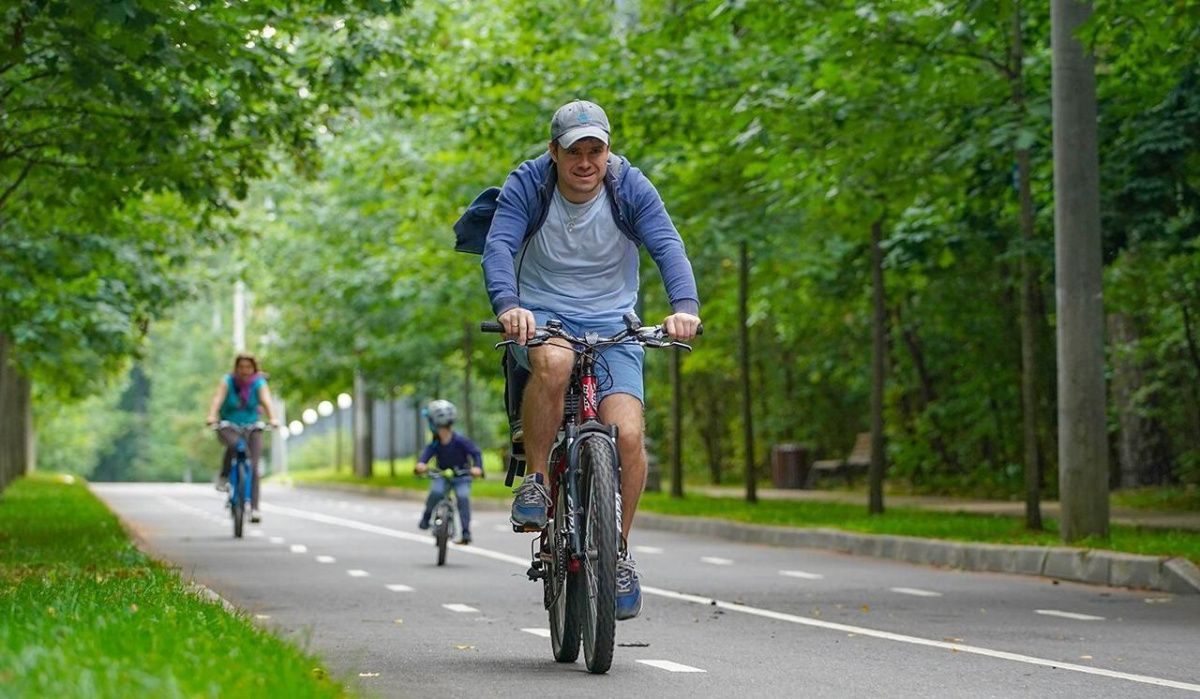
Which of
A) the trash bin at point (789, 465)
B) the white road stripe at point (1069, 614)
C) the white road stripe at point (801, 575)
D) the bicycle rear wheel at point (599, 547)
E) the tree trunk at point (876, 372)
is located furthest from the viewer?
the trash bin at point (789, 465)

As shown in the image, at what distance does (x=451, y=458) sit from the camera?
17.8 meters

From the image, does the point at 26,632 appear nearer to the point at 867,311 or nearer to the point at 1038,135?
the point at 1038,135

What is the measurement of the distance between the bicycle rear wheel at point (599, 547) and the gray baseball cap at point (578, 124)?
3.78 ft

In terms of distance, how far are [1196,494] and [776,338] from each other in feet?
51.7

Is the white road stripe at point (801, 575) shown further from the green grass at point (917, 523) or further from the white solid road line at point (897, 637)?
the green grass at point (917, 523)

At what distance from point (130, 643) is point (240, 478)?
1489cm

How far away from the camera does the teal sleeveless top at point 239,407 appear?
2066 centimetres

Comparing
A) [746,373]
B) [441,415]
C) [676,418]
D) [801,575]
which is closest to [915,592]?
[801,575]

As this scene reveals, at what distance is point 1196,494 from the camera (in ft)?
79.4

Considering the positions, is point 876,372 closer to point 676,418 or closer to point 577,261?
point 676,418

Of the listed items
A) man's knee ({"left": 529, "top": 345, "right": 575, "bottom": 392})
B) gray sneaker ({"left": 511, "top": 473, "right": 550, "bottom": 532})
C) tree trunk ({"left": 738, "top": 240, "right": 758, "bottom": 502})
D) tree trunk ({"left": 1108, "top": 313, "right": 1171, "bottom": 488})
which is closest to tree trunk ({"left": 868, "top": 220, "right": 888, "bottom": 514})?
tree trunk ({"left": 738, "top": 240, "right": 758, "bottom": 502})

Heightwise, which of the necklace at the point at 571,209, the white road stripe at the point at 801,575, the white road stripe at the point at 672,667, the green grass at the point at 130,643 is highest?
the necklace at the point at 571,209

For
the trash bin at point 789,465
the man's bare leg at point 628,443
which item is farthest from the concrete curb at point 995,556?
the trash bin at point 789,465

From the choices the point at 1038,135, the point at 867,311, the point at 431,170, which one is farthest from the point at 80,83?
the point at 867,311
